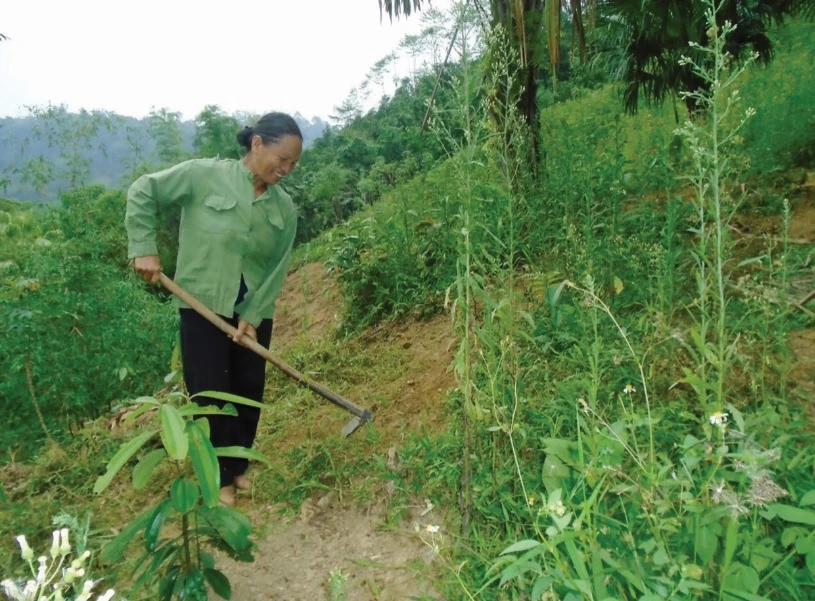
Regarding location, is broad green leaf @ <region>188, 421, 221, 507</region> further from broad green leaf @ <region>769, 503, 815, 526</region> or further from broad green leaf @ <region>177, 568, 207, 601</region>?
broad green leaf @ <region>769, 503, 815, 526</region>

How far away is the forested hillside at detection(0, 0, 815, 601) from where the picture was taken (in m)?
1.66

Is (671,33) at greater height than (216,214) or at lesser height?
greater

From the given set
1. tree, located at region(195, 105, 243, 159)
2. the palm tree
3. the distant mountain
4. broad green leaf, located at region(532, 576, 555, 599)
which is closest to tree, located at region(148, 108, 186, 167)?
tree, located at region(195, 105, 243, 159)

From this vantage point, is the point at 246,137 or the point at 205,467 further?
the point at 246,137

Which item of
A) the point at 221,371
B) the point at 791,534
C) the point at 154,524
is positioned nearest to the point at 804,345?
the point at 791,534

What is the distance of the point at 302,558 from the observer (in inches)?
101

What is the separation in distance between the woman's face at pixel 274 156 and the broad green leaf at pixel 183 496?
1456 mm

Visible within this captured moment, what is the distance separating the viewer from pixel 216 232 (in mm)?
2783

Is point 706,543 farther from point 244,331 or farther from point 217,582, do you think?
point 244,331

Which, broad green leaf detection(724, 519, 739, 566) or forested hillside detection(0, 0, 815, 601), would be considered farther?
forested hillside detection(0, 0, 815, 601)

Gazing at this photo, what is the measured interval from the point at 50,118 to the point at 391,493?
1031cm

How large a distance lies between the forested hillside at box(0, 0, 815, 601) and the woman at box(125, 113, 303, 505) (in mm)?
361

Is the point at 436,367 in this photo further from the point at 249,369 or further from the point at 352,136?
the point at 352,136

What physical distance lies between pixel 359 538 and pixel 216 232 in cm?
141
